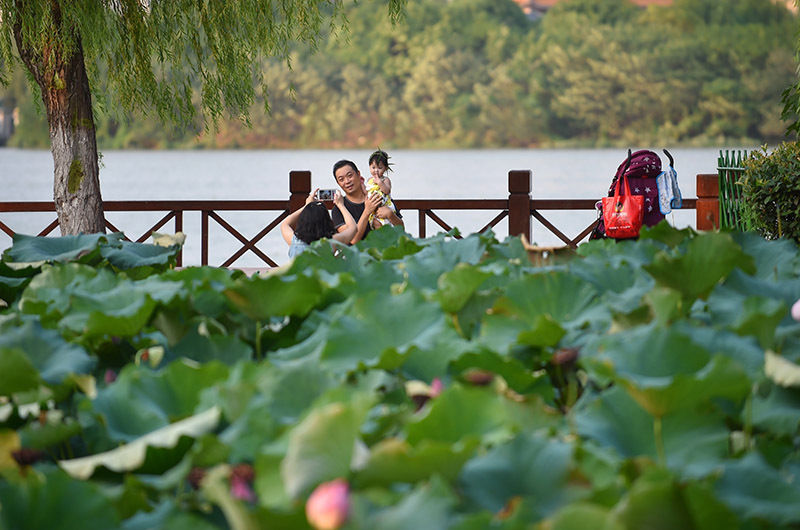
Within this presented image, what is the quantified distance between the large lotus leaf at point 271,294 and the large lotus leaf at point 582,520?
96 cm

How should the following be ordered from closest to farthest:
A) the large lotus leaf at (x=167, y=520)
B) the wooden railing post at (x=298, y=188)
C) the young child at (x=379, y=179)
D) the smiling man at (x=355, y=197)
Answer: the large lotus leaf at (x=167, y=520)
the smiling man at (x=355, y=197)
the young child at (x=379, y=179)
the wooden railing post at (x=298, y=188)

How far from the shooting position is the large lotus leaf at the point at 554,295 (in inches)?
65.6

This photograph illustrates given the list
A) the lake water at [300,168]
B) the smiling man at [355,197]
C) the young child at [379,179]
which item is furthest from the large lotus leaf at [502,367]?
the lake water at [300,168]

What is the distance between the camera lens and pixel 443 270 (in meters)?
2.15

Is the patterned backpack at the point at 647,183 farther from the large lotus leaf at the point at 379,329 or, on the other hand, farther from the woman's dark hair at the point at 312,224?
the large lotus leaf at the point at 379,329

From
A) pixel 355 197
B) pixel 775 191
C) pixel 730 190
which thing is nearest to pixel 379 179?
pixel 355 197

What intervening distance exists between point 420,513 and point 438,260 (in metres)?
1.34

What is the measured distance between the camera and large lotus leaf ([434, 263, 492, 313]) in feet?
5.57

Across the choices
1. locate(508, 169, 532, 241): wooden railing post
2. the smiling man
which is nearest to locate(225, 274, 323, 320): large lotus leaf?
the smiling man

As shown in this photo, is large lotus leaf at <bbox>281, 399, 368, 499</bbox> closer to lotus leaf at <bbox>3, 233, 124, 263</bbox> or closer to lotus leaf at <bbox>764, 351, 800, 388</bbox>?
lotus leaf at <bbox>764, 351, 800, 388</bbox>

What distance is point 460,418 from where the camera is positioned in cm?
111

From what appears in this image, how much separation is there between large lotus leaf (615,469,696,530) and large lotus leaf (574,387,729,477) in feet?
0.73

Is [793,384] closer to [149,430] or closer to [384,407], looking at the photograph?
[384,407]

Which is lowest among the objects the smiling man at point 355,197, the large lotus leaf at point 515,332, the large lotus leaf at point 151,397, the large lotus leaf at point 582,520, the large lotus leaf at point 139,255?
the large lotus leaf at point 582,520
